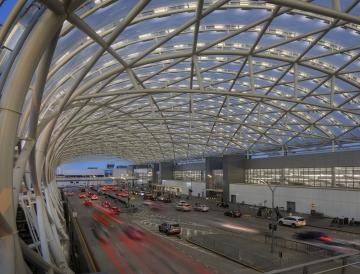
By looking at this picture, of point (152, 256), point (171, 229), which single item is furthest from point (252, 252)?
point (171, 229)

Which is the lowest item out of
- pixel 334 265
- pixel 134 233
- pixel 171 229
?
pixel 134 233

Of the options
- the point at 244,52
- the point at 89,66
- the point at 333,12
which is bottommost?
the point at 89,66

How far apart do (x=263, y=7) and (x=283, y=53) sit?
947 centimetres

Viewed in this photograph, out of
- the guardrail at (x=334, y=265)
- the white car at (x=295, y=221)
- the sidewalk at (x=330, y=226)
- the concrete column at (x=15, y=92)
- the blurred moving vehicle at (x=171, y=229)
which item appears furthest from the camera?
the white car at (x=295, y=221)

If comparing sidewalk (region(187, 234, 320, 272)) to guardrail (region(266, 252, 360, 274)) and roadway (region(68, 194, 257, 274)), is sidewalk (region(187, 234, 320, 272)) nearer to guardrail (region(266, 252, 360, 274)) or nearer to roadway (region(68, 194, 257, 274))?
roadway (region(68, 194, 257, 274))

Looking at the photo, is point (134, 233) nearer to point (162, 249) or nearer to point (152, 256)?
point (162, 249)

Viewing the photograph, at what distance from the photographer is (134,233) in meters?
40.3

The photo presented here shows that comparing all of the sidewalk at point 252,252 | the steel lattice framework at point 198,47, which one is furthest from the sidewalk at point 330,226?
the steel lattice framework at point 198,47

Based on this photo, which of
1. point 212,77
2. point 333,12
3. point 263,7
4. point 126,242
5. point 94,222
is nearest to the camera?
point 333,12

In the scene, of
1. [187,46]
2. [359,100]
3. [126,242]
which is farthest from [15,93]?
[359,100]

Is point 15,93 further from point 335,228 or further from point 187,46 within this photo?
point 335,228

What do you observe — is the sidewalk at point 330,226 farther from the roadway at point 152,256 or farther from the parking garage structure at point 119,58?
the roadway at point 152,256

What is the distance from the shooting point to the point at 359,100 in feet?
136

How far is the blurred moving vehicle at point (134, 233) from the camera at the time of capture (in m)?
37.7
